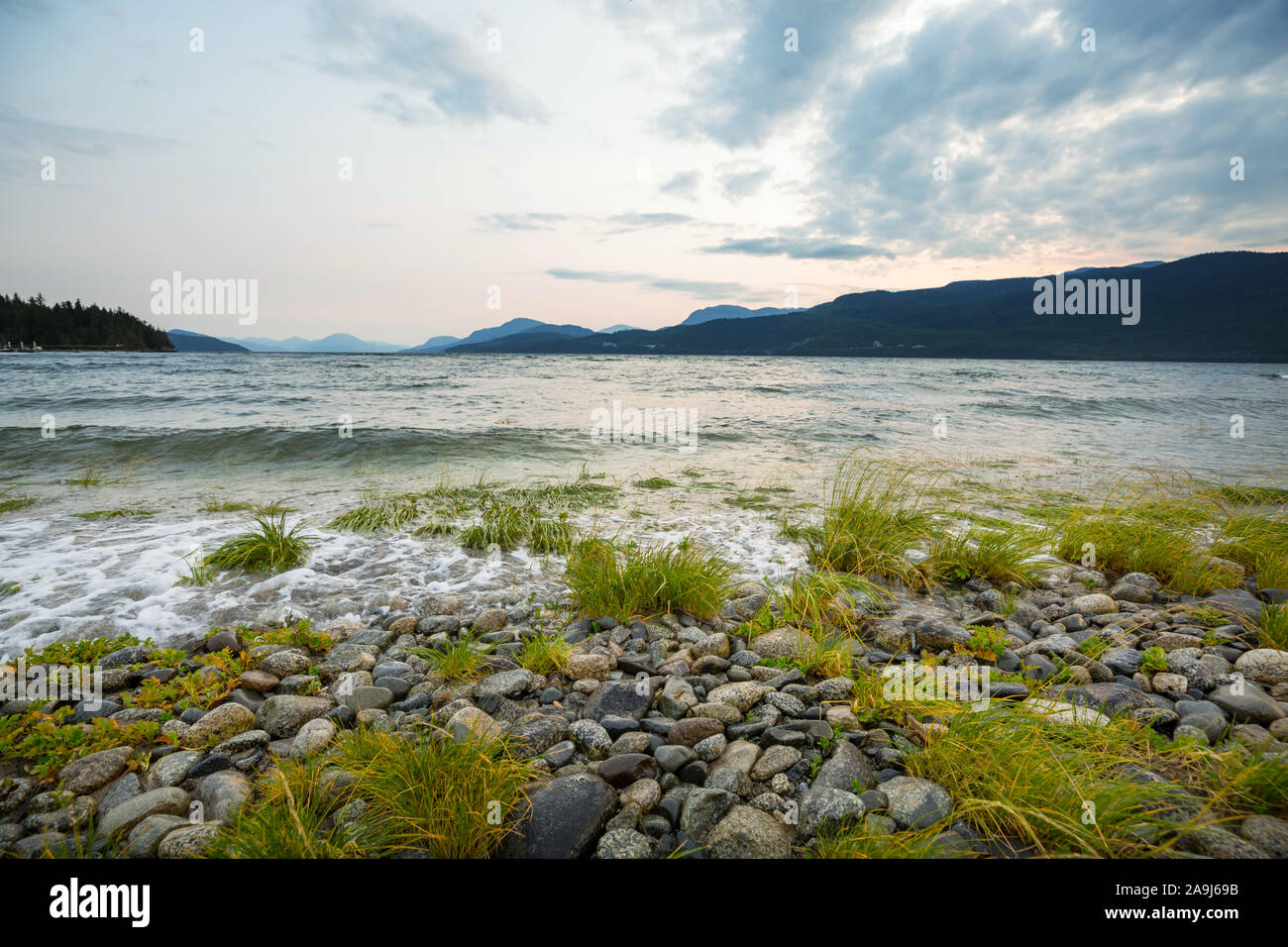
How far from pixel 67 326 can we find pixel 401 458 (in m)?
109

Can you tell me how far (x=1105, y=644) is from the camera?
13.2 feet

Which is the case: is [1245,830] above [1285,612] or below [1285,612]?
below

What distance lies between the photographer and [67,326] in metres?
80.7

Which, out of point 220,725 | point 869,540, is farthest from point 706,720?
point 869,540

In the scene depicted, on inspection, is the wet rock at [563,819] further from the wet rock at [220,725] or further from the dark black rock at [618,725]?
the wet rock at [220,725]

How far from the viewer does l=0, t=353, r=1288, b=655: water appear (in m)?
5.55

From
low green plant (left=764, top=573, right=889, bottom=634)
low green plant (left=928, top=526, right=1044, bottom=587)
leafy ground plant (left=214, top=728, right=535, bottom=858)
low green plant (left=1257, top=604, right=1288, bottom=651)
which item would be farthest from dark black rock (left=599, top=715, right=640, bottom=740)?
low green plant (left=1257, top=604, right=1288, bottom=651)

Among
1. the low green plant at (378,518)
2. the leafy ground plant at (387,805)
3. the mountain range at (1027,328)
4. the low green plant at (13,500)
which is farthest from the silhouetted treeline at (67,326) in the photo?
the leafy ground plant at (387,805)

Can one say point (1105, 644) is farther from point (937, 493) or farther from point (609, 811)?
point (937, 493)

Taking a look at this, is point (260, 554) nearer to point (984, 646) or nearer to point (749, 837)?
point (749, 837)

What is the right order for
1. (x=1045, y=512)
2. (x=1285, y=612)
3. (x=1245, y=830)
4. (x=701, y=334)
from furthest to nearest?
(x=701, y=334), (x=1045, y=512), (x=1285, y=612), (x=1245, y=830)
